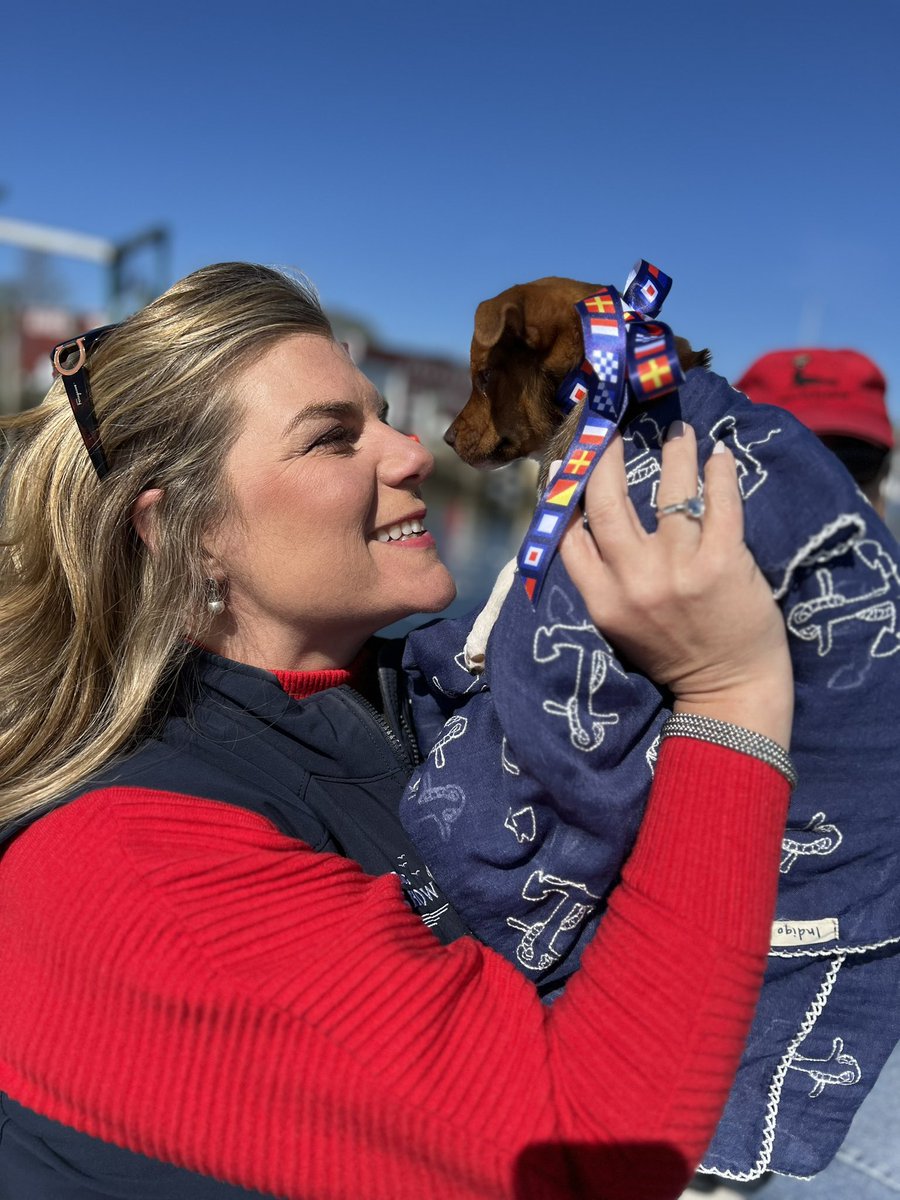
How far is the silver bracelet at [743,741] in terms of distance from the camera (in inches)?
48.4

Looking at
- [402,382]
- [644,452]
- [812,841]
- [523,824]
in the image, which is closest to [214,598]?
[523,824]

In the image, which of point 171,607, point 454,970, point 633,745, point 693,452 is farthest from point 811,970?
point 171,607

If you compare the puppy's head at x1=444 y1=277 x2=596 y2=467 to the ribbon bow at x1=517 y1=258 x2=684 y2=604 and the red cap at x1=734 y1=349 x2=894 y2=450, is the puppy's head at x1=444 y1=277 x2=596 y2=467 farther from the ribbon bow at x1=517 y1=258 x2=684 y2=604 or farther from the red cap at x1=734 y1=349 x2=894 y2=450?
the red cap at x1=734 y1=349 x2=894 y2=450

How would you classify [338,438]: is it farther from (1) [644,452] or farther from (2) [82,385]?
(1) [644,452]

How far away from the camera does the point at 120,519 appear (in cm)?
176

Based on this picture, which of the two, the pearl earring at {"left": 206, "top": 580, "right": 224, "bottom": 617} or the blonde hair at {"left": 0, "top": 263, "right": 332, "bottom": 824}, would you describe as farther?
the pearl earring at {"left": 206, "top": 580, "right": 224, "bottom": 617}

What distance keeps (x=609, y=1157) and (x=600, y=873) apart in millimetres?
368

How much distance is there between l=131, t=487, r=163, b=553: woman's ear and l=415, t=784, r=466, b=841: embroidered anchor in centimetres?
74

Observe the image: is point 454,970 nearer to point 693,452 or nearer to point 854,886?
point 854,886

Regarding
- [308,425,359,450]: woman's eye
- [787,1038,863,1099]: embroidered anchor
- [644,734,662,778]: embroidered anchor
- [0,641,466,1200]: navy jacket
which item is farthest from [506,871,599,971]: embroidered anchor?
[308,425,359,450]: woman's eye

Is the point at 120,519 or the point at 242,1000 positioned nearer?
the point at 242,1000

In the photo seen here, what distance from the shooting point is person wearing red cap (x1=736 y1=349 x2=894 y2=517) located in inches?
126

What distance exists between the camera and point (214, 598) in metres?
1.84

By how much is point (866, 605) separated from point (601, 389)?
0.50 meters
